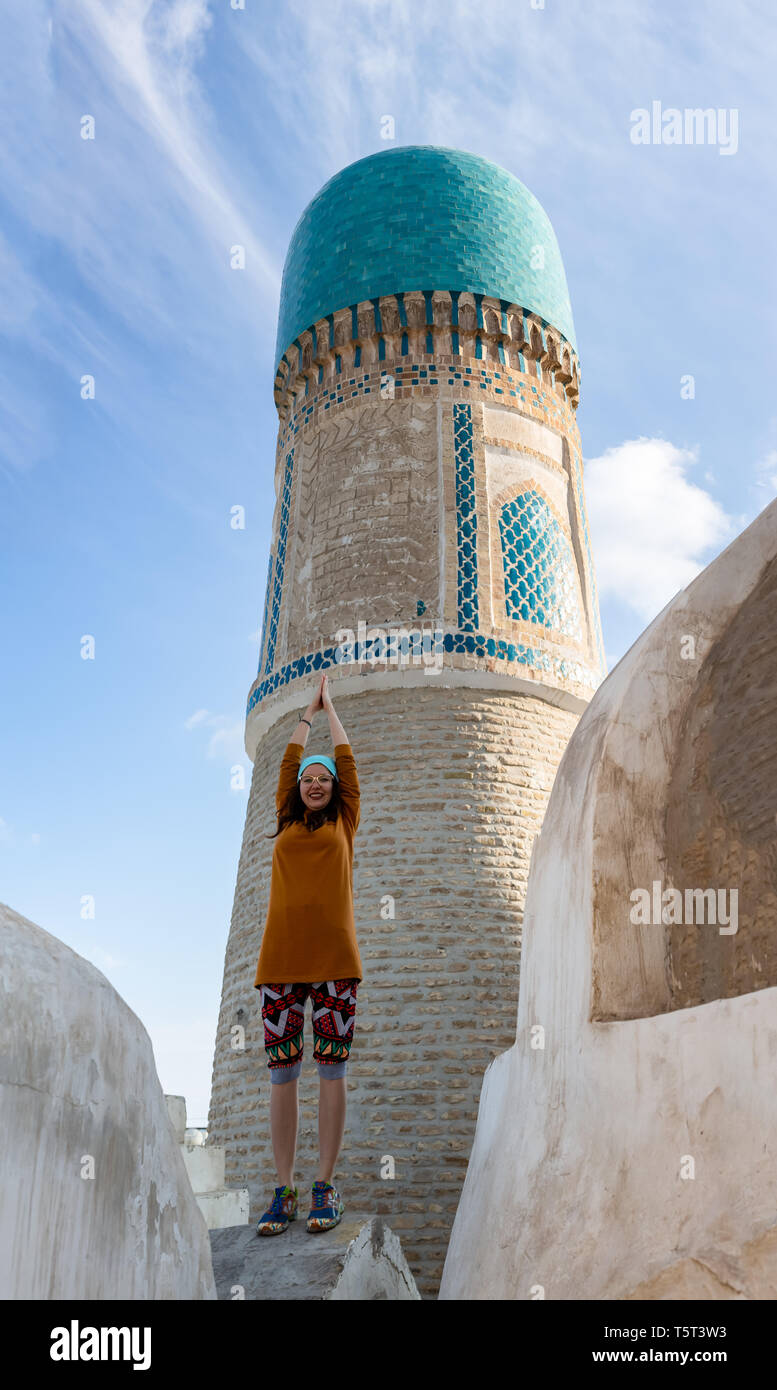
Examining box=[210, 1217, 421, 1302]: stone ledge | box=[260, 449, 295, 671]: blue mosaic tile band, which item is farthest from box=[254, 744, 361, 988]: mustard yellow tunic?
box=[260, 449, 295, 671]: blue mosaic tile band

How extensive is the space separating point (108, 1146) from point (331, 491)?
754 centimetres

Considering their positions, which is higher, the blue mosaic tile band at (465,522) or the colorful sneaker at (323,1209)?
the blue mosaic tile band at (465,522)

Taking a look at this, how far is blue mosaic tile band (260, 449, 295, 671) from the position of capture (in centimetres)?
981

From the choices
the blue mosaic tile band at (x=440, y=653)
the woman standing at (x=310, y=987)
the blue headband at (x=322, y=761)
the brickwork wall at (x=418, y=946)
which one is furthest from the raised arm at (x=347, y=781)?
the blue mosaic tile band at (x=440, y=653)

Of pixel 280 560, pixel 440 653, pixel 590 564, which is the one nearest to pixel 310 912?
pixel 440 653

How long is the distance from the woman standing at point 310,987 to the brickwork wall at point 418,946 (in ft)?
11.6

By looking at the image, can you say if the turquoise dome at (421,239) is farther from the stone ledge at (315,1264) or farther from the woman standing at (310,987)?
the stone ledge at (315,1264)

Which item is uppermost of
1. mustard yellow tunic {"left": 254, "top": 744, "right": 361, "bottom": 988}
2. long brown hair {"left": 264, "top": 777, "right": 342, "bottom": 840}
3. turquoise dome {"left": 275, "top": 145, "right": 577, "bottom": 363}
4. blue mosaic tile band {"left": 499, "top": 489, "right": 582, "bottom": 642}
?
turquoise dome {"left": 275, "top": 145, "right": 577, "bottom": 363}

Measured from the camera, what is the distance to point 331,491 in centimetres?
980

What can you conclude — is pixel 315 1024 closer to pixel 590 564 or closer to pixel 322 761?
pixel 322 761

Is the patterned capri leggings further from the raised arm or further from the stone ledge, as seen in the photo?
the raised arm

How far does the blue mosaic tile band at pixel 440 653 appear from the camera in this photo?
8766 mm
